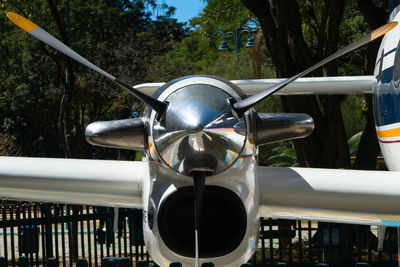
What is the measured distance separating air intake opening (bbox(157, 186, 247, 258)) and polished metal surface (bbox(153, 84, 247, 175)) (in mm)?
215

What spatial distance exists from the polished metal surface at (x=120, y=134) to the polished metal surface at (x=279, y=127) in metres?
0.86

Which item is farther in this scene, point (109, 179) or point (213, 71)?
point (213, 71)

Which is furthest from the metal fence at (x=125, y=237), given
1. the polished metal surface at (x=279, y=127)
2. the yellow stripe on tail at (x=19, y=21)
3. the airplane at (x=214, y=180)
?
the yellow stripe on tail at (x=19, y=21)

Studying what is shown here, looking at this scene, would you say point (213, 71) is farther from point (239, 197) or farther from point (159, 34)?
point (239, 197)

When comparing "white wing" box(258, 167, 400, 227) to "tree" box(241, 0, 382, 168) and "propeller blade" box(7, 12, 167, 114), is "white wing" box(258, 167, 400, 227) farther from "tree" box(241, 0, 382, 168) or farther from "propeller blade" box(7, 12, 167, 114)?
"tree" box(241, 0, 382, 168)

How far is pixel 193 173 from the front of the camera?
3982 millimetres

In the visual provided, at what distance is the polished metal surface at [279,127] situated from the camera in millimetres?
4238

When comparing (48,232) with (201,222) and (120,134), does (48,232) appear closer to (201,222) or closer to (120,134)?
(120,134)

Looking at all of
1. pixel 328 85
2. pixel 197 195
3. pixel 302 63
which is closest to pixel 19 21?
pixel 197 195

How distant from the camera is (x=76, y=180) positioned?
454cm

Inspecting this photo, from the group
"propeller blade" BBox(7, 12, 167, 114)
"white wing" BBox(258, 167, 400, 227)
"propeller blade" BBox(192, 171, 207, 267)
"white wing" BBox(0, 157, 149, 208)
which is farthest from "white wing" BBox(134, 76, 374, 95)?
"propeller blade" BBox(192, 171, 207, 267)

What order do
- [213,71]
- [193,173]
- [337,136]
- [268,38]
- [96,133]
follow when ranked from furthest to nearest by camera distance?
[213,71] → [337,136] → [268,38] → [96,133] → [193,173]

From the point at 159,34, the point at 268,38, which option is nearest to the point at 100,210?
the point at 268,38

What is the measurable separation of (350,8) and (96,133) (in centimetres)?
2358
